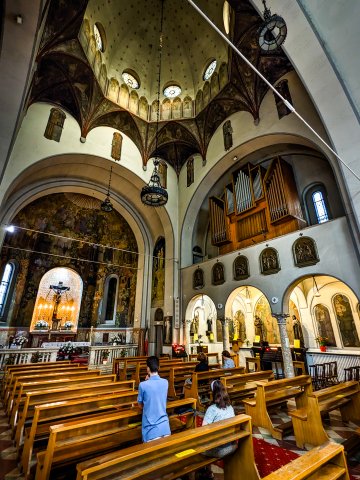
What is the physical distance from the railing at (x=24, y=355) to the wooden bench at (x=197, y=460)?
9.25 metres

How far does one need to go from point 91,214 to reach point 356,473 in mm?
16701

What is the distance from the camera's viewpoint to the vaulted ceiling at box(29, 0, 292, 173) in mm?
9594

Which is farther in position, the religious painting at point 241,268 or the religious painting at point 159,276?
the religious painting at point 159,276

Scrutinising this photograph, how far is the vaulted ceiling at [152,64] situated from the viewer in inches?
378

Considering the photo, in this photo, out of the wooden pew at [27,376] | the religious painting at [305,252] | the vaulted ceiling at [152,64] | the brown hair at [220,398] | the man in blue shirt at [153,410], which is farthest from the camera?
the vaulted ceiling at [152,64]

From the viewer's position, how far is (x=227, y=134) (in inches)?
506

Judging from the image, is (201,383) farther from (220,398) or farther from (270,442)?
(220,398)

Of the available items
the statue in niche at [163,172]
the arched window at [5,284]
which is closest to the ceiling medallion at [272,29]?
the statue in niche at [163,172]

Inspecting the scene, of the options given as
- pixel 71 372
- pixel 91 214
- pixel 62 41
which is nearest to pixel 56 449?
pixel 71 372

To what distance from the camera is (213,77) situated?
13.2 metres

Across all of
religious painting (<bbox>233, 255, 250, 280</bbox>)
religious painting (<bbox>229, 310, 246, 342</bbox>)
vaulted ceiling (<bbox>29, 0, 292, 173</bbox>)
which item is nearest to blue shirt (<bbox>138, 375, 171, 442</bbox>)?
religious painting (<bbox>233, 255, 250, 280</bbox>)

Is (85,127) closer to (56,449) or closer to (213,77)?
(213,77)

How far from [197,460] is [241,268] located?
8589mm

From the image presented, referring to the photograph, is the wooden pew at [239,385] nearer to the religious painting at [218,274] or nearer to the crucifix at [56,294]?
the religious painting at [218,274]
